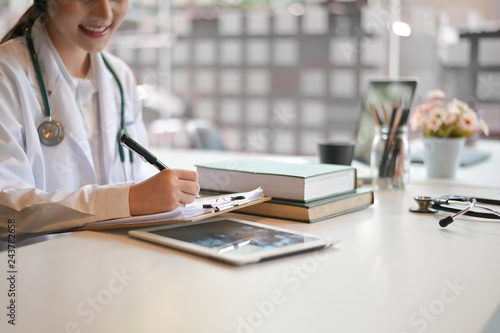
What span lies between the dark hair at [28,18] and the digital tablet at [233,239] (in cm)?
71

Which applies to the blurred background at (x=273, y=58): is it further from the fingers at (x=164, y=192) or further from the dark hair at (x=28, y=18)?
the fingers at (x=164, y=192)

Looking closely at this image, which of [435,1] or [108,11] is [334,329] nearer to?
[108,11]

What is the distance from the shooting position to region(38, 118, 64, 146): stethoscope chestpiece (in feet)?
4.12

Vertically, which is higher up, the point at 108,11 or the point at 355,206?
the point at 108,11

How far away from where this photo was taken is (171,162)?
1908 mm

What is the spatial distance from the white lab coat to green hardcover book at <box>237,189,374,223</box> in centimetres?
27

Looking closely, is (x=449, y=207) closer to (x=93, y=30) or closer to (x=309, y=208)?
(x=309, y=208)

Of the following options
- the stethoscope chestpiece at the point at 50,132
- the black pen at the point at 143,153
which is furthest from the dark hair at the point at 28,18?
the black pen at the point at 143,153

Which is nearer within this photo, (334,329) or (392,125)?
(334,329)

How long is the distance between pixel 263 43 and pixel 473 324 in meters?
4.59

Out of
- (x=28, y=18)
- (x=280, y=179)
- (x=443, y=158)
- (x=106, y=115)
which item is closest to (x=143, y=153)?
(x=280, y=179)

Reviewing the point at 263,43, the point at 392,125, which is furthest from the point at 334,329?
the point at 263,43

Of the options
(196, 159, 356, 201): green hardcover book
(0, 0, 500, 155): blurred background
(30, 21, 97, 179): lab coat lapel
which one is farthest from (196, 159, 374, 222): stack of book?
(0, 0, 500, 155): blurred background

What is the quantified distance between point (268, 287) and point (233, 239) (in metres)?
0.19
